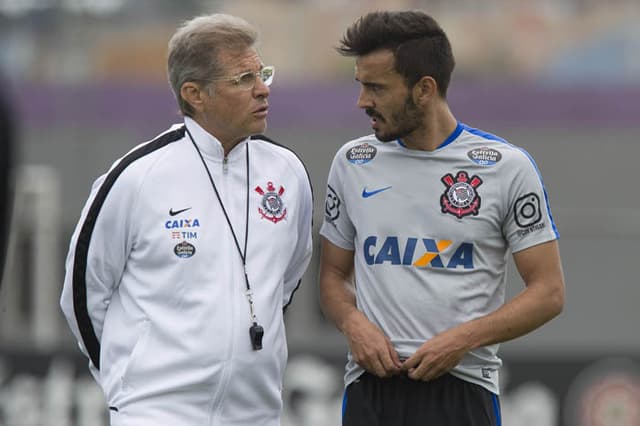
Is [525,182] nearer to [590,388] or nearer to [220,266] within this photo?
[220,266]

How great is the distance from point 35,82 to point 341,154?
1048 centimetres

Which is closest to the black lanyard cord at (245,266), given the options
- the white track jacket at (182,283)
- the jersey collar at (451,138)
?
the white track jacket at (182,283)

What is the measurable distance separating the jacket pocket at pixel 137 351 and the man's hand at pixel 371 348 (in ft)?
2.02

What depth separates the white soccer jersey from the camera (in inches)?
157

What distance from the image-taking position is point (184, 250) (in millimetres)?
3904

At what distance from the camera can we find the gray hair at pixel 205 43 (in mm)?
3990

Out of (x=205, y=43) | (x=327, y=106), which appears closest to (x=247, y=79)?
(x=205, y=43)

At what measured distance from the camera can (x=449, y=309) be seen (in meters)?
3.98

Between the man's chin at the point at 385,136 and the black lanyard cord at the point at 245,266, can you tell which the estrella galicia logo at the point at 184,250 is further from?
the man's chin at the point at 385,136

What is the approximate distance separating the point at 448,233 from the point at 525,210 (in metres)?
0.24

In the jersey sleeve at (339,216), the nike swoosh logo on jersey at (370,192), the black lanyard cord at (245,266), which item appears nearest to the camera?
the black lanyard cord at (245,266)

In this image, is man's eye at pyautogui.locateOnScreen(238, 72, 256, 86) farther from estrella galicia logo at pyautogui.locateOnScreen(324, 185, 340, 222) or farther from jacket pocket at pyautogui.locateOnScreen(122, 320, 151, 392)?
jacket pocket at pyautogui.locateOnScreen(122, 320, 151, 392)

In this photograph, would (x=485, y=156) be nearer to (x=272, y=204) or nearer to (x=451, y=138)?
(x=451, y=138)

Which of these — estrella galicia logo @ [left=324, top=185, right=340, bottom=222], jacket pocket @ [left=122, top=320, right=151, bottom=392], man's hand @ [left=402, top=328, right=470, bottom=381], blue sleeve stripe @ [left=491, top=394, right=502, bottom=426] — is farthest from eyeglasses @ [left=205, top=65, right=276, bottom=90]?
blue sleeve stripe @ [left=491, top=394, right=502, bottom=426]
